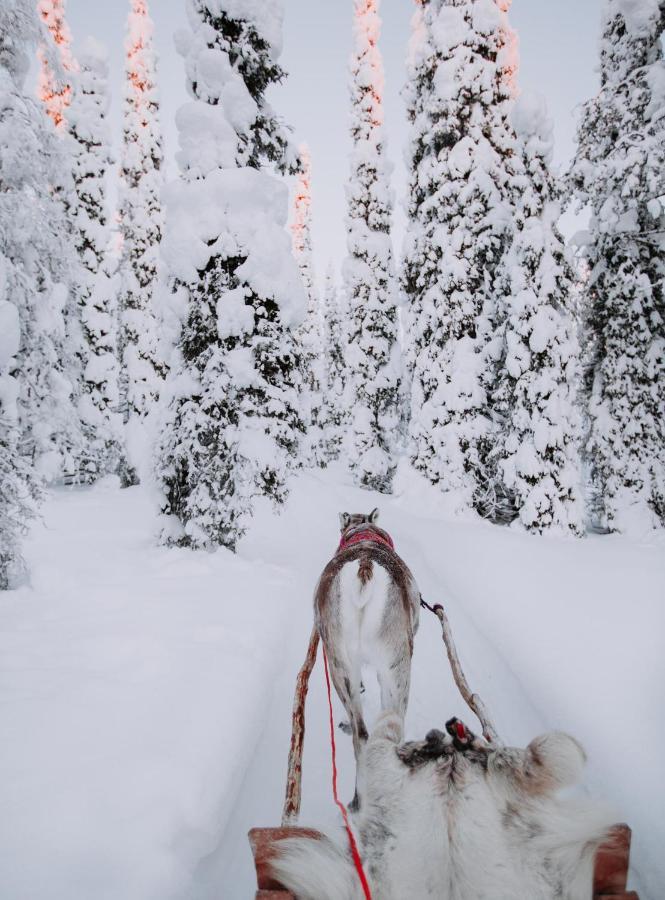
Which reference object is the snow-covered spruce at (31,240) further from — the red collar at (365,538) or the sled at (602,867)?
the sled at (602,867)

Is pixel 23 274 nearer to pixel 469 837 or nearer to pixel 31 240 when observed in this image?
pixel 31 240

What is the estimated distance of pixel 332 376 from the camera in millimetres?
35406

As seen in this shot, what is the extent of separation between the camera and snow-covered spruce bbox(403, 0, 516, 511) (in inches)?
499

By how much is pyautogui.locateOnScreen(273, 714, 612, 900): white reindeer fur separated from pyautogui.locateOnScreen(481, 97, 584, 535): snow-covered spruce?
34.4 ft

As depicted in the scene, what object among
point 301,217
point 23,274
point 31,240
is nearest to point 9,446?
point 23,274

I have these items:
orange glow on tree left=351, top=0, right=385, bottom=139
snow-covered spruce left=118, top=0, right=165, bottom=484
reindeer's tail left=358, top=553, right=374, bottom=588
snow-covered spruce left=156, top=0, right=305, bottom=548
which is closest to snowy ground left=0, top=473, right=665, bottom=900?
reindeer's tail left=358, top=553, right=374, bottom=588

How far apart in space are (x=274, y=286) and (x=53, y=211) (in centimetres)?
353

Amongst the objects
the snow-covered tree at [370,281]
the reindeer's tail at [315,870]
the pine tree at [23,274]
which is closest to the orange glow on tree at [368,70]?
the snow-covered tree at [370,281]

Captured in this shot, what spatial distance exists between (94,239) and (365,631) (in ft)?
61.3

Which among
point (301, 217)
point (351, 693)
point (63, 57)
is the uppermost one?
point (301, 217)

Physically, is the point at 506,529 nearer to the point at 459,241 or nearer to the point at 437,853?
the point at 459,241

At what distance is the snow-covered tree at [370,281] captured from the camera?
20734mm

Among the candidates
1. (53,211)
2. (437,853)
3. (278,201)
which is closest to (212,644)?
(437,853)

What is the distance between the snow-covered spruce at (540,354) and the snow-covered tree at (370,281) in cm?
934
